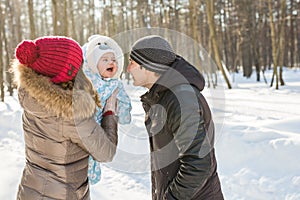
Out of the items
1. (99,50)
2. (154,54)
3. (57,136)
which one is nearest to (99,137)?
(57,136)

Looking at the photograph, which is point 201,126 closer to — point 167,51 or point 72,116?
point 167,51

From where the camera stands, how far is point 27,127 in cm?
168

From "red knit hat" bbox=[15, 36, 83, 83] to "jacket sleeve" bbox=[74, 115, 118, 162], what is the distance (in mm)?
260

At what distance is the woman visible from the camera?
1588 millimetres

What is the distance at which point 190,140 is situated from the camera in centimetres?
150

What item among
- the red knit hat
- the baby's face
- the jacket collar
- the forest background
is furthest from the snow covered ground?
the forest background

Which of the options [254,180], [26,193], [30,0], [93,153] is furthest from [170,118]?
[30,0]

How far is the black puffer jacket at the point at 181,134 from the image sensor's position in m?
1.51

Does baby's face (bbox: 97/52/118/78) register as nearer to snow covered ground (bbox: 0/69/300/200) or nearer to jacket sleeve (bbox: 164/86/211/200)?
jacket sleeve (bbox: 164/86/211/200)

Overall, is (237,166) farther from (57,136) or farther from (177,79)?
(57,136)

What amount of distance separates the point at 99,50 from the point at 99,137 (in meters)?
0.65

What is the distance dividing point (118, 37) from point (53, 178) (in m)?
0.99

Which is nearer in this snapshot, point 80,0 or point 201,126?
point 201,126

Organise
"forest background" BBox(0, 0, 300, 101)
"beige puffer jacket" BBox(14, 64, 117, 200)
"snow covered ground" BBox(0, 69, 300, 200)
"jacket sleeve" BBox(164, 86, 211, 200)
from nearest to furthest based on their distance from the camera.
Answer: "jacket sleeve" BBox(164, 86, 211, 200), "beige puffer jacket" BBox(14, 64, 117, 200), "snow covered ground" BBox(0, 69, 300, 200), "forest background" BBox(0, 0, 300, 101)
